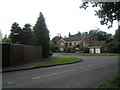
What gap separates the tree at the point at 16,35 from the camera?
37.5 meters

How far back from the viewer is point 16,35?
37656 millimetres

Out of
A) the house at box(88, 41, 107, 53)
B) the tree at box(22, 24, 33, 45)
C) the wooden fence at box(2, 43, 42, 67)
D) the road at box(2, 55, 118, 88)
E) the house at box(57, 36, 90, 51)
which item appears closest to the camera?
the road at box(2, 55, 118, 88)

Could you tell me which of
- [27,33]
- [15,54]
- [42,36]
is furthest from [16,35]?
[15,54]

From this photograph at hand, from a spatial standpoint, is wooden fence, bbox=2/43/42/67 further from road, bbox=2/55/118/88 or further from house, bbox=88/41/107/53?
house, bbox=88/41/107/53

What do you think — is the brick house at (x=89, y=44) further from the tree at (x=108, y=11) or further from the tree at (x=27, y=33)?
the tree at (x=108, y=11)

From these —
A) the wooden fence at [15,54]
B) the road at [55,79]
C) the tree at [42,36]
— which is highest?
the tree at [42,36]

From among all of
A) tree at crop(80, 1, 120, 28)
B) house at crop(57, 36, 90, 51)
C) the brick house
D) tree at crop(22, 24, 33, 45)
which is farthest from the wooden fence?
house at crop(57, 36, 90, 51)

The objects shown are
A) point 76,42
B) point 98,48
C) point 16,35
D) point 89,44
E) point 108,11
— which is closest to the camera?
point 108,11

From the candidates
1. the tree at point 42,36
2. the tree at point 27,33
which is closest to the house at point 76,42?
the tree at point 27,33

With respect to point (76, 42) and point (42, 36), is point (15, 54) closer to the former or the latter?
point (42, 36)

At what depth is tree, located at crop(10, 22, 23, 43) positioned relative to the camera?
123 ft

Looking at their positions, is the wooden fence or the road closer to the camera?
the road

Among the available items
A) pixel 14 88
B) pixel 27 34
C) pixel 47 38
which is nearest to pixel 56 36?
pixel 27 34

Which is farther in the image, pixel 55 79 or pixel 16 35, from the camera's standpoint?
pixel 16 35
